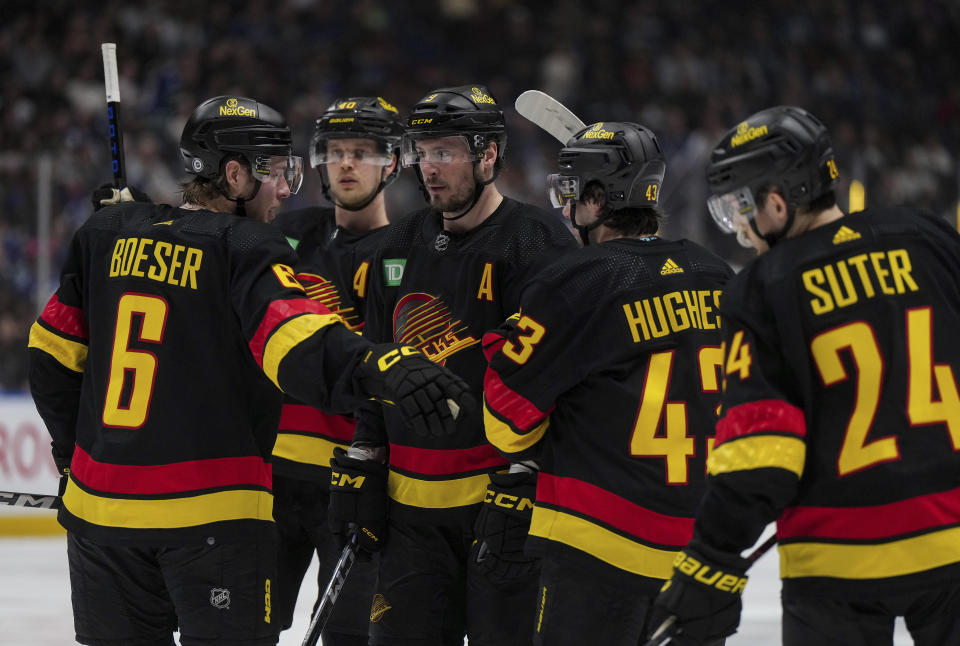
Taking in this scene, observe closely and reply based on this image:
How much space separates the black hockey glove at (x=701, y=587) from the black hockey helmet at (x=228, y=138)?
1.37m

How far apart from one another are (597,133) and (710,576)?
1.18m

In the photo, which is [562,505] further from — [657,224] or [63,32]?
[63,32]

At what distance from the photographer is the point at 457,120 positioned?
11.0 feet

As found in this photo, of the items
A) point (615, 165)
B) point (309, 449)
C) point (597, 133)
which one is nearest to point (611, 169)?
point (615, 165)

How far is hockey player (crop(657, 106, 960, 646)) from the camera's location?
2207 millimetres

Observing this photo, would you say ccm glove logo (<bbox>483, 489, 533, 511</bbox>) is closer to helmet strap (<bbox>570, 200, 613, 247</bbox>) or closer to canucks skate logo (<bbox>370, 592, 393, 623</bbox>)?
canucks skate logo (<bbox>370, 592, 393, 623</bbox>)

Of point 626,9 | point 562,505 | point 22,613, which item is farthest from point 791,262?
point 626,9

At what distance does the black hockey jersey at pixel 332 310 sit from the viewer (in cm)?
386

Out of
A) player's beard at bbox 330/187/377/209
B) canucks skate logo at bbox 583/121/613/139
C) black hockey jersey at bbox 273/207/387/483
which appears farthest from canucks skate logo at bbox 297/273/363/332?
canucks skate logo at bbox 583/121/613/139

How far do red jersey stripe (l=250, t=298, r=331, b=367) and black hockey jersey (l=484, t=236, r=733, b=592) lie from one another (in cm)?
43

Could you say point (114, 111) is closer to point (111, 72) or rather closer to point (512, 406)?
point (111, 72)

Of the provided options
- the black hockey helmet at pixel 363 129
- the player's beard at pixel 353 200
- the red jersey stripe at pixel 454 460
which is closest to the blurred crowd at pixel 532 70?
the black hockey helmet at pixel 363 129

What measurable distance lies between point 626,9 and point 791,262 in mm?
10669

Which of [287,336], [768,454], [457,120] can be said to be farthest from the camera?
[457,120]
